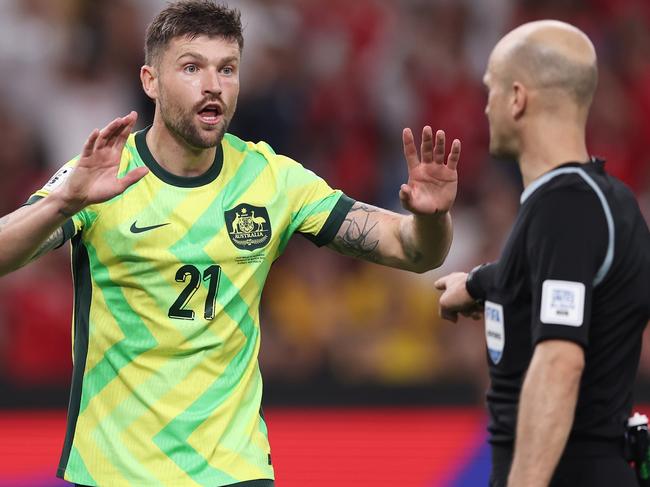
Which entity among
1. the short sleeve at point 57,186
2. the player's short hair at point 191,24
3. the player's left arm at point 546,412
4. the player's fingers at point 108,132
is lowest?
the player's left arm at point 546,412

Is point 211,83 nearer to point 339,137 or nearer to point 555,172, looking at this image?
point 555,172

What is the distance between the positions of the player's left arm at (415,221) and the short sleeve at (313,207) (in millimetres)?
37

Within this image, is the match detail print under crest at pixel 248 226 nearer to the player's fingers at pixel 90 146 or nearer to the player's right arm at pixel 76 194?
the player's right arm at pixel 76 194

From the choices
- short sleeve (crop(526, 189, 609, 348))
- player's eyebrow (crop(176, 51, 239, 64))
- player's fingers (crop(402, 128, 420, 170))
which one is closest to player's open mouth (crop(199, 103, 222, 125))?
player's eyebrow (crop(176, 51, 239, 64))

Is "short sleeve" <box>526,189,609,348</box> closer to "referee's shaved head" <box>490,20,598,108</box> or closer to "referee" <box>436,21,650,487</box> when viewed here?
"referee" <box>436,21,650,487</box>

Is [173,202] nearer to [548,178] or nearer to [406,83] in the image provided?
[548,178]

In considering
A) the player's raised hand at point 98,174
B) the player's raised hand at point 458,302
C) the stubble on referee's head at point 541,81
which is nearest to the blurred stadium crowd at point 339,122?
the player's raised hand at point 458,302

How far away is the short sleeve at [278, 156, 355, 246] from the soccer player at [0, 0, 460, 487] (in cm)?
9

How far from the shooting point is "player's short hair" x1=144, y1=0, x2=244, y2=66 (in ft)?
17.0

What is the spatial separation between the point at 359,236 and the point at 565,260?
1544mm

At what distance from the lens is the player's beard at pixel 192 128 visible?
5.14 metres

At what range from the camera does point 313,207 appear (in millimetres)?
5344

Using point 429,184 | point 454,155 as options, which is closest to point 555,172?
point 454,155

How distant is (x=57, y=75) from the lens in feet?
35.3
